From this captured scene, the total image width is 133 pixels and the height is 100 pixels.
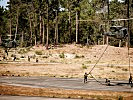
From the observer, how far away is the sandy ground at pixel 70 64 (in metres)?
36.6

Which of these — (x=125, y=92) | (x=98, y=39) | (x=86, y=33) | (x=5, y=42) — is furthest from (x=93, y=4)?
(x=125, y=92)

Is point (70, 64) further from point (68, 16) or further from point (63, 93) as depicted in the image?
point (68, 16)

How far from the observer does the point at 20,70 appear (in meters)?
38.4

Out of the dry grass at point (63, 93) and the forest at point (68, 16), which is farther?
the forest at point (68, 16)

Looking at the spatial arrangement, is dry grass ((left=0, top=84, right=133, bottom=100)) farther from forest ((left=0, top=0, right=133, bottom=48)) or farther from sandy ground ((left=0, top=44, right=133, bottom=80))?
forest ((left=0, top=0, right=133, bottom=48))

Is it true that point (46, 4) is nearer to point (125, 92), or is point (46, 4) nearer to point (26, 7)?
point (26, 7)

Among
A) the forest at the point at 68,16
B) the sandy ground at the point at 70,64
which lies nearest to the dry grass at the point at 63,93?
the sandy ground at the point at 70,64

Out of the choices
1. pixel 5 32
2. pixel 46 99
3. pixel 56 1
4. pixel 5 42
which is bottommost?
pixel 46 99

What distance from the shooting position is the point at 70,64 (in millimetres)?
42688

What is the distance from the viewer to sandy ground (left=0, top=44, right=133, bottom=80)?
36.6m

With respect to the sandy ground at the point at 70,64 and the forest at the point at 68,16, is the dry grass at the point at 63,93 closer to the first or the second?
the sandy ground at the point at 70,64

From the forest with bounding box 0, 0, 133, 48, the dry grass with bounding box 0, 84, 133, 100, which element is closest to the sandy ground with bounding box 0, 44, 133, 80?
the dry grass with bounding box 0, 84, 133, 100

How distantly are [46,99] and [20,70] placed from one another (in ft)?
66.2

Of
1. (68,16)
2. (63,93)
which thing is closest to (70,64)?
(63,93)
